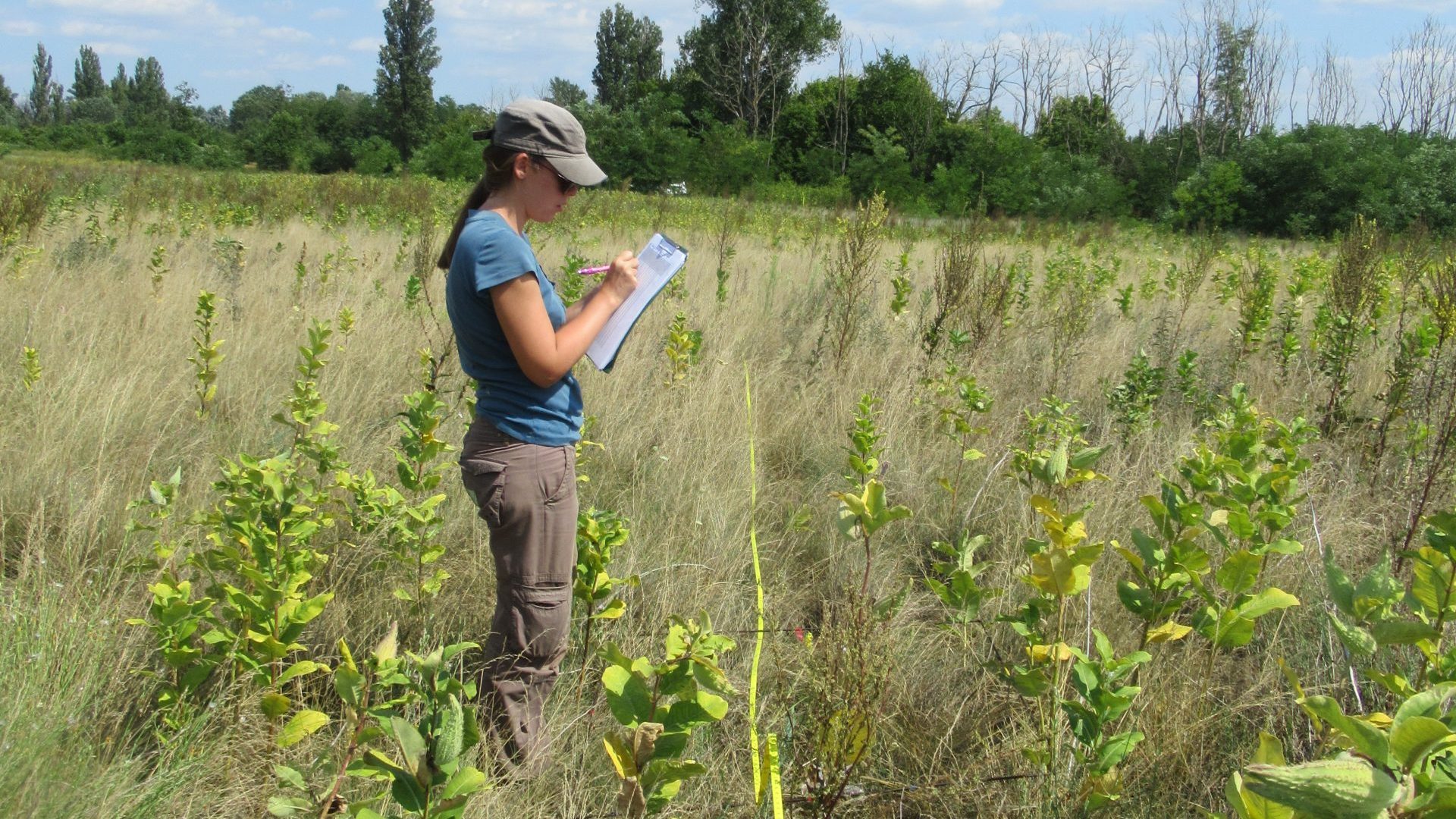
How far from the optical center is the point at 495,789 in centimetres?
204

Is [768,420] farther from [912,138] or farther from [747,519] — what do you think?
[912,138]

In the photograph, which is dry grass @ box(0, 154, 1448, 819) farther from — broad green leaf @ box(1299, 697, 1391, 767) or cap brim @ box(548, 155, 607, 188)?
cap brim @ box(548, 155, 607, 188)

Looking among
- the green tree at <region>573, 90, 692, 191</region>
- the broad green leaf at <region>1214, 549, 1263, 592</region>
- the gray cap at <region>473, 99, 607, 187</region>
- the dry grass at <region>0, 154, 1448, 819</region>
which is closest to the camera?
the broad green leaf at <region>1214, 549, 1263, 592</region>

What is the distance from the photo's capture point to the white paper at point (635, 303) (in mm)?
2104

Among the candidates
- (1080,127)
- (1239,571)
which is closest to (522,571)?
(1239,571)

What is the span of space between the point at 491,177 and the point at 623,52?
61.6 m

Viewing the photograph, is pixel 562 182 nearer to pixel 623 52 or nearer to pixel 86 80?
pixel 623 52

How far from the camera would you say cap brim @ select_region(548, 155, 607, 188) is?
78.6 inches

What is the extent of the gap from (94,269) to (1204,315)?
8.06 metres

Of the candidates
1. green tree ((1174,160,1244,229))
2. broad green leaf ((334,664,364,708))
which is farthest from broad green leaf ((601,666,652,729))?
green tree ((1174,160,1244,229))

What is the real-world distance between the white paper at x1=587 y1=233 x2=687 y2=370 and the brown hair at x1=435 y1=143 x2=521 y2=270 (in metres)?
0.32

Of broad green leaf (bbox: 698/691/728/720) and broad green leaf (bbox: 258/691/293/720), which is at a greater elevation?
broad green leaf (bbox: 698/691/728/720)

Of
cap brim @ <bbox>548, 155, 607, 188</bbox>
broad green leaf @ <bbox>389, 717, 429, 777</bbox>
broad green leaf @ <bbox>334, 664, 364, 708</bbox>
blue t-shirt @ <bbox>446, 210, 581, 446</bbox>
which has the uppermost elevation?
cap brim @ <bbox>548, 155, 607, 188</bbox>

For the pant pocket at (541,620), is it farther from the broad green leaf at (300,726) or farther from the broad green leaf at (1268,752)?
the broad green leaf at (1268,752)
